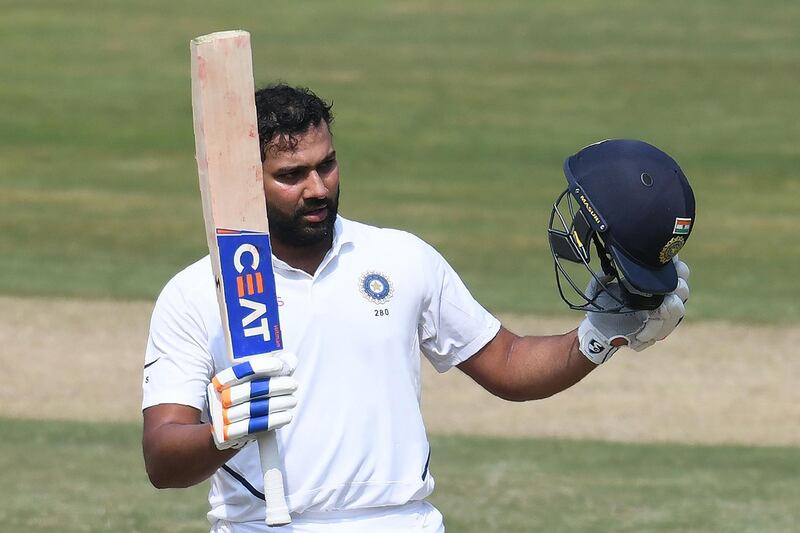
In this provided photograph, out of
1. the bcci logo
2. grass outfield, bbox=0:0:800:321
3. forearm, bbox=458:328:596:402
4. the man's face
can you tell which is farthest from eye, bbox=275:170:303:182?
grass outfield, bbox=0:0:800:321

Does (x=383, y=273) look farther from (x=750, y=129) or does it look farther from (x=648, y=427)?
(x=750, y=129)

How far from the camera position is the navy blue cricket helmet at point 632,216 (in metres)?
4.32

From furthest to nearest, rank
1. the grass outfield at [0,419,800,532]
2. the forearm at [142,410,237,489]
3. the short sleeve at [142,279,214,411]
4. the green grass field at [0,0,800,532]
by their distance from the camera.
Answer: the green grass field at [0,0,800,532], the grass outfield at [0,419,800,532], the short sleeve at [142,279,214,411], the forearm at [142,410,237,489]

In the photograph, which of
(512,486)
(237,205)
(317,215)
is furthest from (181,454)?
(512,486)

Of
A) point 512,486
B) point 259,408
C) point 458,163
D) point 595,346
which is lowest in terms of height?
point 458,163

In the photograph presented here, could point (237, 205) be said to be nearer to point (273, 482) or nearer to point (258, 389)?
point (258, 389)

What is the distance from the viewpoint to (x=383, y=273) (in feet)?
14.8

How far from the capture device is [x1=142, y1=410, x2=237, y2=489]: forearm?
13.2 feet

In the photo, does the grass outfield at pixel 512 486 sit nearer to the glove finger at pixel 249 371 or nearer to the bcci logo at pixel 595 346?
the bcci logo at pixel 595 346

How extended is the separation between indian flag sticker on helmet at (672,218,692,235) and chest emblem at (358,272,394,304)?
83 cm

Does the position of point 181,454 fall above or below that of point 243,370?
below

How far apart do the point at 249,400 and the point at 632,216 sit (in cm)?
122

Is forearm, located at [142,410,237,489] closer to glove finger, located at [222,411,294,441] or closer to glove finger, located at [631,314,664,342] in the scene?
glove finger, located at [222,411,294,441]

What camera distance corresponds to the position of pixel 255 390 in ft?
12.8
